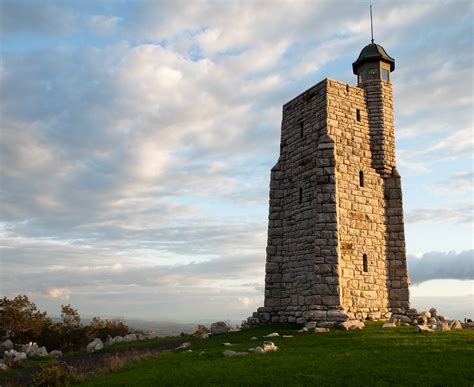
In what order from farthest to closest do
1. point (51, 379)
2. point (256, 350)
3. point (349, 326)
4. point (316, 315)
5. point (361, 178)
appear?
point (361, 178)
point (316, 315)
point (349, 326)
point (256, 350)
point (51, 379)

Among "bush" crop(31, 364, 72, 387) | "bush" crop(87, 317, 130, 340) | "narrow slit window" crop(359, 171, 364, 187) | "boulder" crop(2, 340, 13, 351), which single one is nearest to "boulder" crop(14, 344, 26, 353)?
"boulder" crop(2, 340, 13, 351)

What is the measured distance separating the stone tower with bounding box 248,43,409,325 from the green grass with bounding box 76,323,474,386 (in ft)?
17.4

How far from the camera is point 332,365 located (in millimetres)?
12422

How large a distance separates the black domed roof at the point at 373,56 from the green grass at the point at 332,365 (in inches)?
618

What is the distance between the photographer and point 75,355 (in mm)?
24672

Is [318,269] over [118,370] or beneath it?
Result: over

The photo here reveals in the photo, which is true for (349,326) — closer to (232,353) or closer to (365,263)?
(365,263)

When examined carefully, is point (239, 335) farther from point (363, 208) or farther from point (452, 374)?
point (452, 374)

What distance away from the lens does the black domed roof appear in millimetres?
→ 26500

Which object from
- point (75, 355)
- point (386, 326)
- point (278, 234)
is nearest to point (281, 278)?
point (278, 234)

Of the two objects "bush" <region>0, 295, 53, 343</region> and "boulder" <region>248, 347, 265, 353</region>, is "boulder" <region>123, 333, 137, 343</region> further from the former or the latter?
"boulder" <region>248, 347, 265, 353</region>

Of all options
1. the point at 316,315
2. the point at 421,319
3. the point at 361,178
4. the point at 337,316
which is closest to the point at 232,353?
the point at 316,315

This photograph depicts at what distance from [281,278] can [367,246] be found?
475cm

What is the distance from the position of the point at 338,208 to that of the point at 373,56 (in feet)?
31.2
